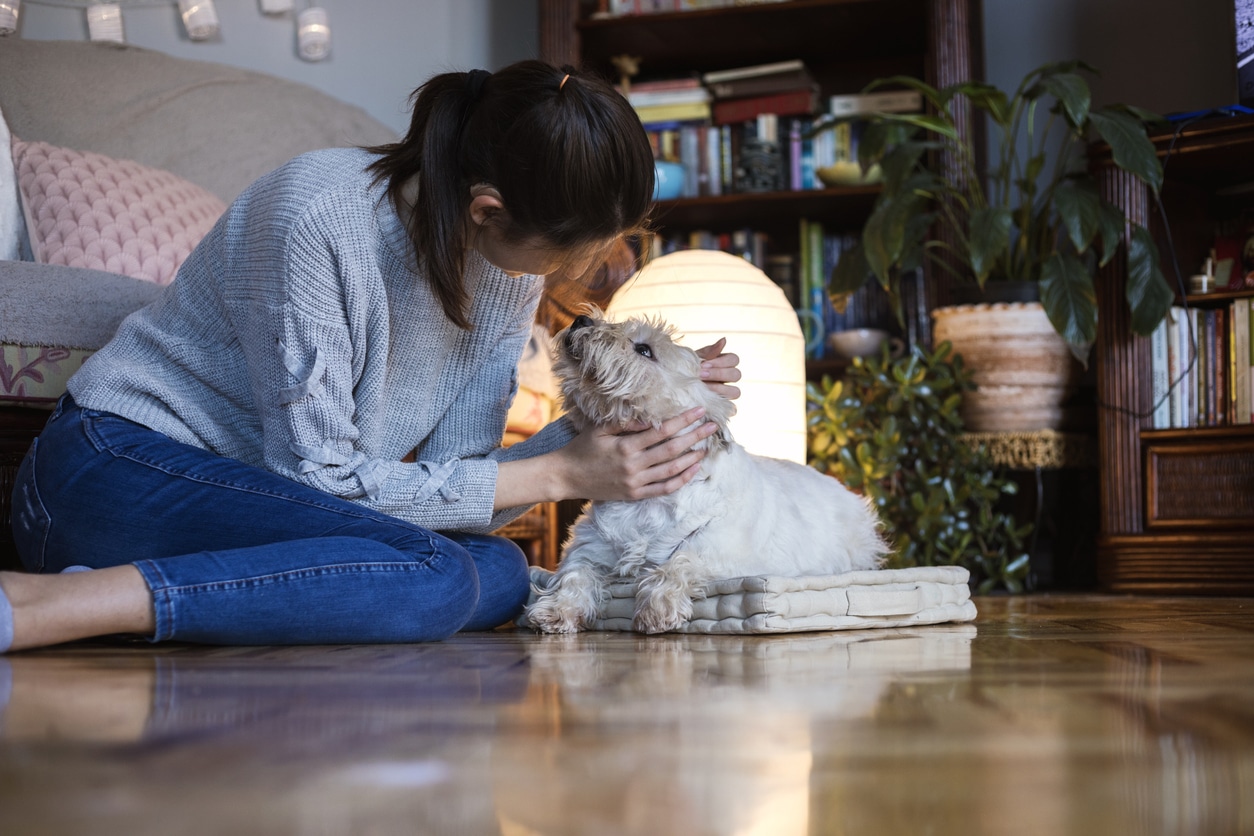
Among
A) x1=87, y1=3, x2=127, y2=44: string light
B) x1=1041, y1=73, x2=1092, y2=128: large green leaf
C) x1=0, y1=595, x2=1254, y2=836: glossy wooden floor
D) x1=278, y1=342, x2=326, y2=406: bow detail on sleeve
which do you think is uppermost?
x1=87, y1=3, x2=127, y2=44: string light

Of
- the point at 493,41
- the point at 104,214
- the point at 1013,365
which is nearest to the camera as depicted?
the point at 104,214

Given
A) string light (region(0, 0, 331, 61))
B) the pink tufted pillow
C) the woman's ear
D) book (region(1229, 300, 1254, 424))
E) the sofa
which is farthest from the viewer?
string light (region(0, 0, 331, 61))

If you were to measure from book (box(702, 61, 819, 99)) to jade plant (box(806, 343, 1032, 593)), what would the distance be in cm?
107

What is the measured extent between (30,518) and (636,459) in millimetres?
812

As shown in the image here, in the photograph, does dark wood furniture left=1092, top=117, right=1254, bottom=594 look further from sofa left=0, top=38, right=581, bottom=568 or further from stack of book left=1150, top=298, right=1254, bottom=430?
sofa left=0, top=38, right=581, bottom=568

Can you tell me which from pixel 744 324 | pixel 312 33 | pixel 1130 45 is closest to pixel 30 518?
pixel 744 324

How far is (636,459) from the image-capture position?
1519 mm

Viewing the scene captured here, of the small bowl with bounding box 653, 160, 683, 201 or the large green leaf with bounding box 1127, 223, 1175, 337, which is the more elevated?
the small bowl with bounding box 653, 160, 683, 201

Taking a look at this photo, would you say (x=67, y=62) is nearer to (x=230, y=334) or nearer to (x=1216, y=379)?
(x=230, y=334)

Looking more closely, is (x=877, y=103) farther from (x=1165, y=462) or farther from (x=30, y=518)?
(x=30, y=518)

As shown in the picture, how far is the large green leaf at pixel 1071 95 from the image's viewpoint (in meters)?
2.56

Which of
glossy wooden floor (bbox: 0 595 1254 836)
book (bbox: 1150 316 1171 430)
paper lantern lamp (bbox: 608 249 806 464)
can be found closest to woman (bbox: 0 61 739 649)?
glossy wooden floor (bbox: 0 595 1254 836)

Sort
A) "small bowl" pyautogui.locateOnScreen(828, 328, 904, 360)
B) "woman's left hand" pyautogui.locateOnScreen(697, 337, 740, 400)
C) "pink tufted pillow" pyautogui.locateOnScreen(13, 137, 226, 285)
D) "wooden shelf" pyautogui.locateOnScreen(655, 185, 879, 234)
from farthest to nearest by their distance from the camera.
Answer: "wooden shelf" pyautogui.locateOnScreen(655, 185, 879, 234) < "small bowl" pyautogui.locateOnScreen(828, 328, 904, 360) < "pink tufted pillow" pyautogui.locateOnScreen(13, 137, 226, 285) < "woman's left hand" pyautogui.locateOnScreen(697, 337, 740, 400)

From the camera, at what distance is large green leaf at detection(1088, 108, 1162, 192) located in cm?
256
